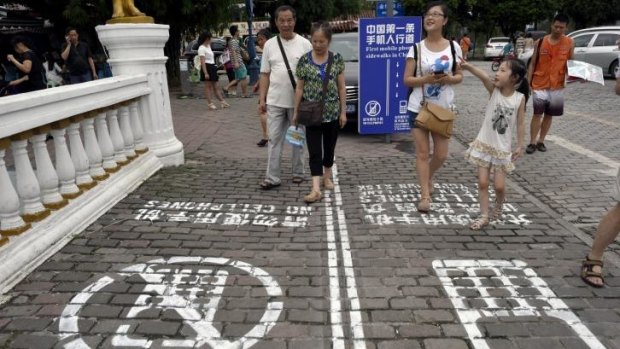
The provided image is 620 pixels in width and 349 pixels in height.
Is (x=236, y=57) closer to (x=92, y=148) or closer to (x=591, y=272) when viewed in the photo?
(x=92, y=148)

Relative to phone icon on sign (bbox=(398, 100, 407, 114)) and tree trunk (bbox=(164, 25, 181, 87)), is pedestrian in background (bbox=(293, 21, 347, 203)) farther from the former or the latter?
tree trunk (bbox=(164, 25, 181, 87))

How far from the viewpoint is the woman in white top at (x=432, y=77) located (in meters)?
4.49

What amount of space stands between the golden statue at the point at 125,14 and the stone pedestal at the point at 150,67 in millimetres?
147

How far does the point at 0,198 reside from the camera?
3539mm

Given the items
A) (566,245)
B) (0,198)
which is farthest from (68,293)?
(566,245)

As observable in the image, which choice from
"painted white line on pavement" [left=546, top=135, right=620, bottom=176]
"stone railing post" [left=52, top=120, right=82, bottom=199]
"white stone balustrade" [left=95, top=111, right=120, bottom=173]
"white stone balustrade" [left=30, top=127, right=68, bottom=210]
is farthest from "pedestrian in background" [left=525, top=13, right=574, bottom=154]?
"white stone balustrade" [left=30, top=127, right=68, bottom=210]

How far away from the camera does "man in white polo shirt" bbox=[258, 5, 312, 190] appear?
5227 mm

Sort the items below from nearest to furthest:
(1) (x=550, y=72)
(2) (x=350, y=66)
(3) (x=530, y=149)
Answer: (1) (x=550, y=72) < (3) (x=530, y=149) < (2) (x=350, y=66)

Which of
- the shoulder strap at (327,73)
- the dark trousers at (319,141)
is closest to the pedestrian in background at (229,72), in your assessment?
the dark trousers at (319,141)

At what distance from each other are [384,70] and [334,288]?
511 centimetres

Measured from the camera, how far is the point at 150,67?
6.20m

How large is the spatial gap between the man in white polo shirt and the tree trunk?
11838 mm

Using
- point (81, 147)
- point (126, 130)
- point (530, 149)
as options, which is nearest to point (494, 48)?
point (530, 149)

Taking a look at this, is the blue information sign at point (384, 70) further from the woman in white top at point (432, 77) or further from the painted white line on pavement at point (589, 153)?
the woman in white top at point (432, 77)
